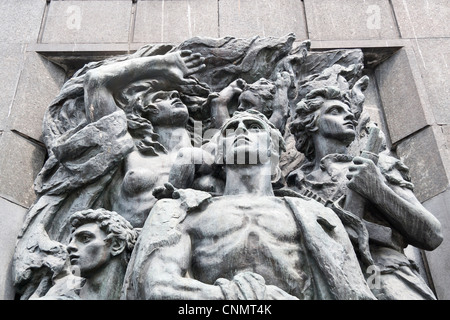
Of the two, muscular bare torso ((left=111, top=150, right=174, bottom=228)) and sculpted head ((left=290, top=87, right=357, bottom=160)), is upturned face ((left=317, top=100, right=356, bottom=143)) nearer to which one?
sculpted head ((left=290, top=87, right=357, bottom=160))

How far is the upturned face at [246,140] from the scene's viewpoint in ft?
15.6

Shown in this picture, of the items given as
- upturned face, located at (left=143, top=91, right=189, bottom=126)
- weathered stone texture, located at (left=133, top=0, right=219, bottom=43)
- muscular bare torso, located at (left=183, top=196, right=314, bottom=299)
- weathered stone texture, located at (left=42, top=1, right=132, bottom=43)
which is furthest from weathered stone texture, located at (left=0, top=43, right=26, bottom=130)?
muscular bare torso, located at (left=183, top=196, right=314, bottom=299)

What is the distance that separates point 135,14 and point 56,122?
6.81 feet

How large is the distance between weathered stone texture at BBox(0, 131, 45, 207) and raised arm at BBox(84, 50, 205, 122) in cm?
83

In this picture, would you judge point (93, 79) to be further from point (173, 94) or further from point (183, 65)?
point (183, 65)

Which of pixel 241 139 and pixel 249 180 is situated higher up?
pixel 241 139

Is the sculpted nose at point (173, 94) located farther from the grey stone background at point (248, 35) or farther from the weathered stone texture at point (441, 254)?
the weathered stone texture at point (441, 254)

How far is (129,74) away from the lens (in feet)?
19.1

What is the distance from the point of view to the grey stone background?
5.95 meters

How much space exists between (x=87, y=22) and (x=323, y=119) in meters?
3.28

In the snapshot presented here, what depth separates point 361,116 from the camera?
6203 mm

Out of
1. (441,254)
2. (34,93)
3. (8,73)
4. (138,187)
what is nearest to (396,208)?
(441,254)

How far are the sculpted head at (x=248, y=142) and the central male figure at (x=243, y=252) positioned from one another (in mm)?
309

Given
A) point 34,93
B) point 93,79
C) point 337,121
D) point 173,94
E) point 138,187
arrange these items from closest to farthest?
point 138,187
point 337,121
point 93,79
point 173,94
point 34,93
